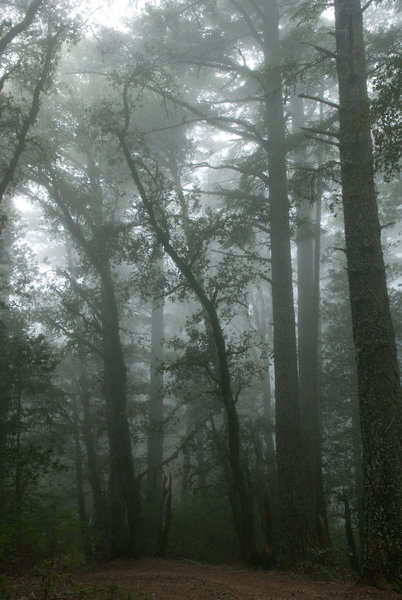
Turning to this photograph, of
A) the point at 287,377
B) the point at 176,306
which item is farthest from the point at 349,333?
the point at 176,306

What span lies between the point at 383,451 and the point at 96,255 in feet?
30.7

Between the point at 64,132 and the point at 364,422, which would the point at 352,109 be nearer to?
the point at 364,422

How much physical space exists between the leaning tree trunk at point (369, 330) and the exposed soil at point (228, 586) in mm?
591

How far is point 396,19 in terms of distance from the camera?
24078 mm

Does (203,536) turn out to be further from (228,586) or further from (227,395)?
(228,586)

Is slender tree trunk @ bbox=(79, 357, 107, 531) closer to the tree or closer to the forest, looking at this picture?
the forest

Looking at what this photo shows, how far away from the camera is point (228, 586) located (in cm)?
734

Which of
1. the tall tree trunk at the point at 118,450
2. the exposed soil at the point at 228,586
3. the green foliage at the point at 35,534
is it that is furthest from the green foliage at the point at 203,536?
the green foliage at the point at 35,534

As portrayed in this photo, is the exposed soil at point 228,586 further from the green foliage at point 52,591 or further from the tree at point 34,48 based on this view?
the tree at point 34,48

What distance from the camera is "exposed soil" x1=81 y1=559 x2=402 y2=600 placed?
638 cm

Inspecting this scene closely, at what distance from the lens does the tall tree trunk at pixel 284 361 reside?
32.1 feet

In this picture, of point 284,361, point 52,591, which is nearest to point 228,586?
point 52,591

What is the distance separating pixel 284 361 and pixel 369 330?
4058 millimetres

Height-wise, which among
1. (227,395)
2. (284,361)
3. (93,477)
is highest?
(284,361)
